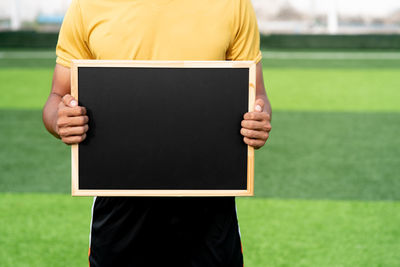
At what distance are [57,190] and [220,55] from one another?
13.1 feet

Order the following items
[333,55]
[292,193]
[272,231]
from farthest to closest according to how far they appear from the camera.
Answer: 1. [333,55]
2. [292,193]
3. [272,231]

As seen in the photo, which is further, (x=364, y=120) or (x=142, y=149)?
(x=364, y=120)

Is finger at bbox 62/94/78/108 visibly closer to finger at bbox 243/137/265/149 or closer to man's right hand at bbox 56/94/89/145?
man's right hand at bbox 56/94/89/145

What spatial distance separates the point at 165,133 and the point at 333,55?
20484 mm

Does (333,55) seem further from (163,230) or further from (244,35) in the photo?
(163,230)

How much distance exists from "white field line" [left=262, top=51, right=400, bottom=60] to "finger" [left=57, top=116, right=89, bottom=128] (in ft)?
63.5

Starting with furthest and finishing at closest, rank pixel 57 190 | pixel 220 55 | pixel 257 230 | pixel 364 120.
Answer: pixel 364 120, pixel 57 190, pixel 257 230, pixel 220 55

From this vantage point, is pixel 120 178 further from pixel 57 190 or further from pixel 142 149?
pixel 57 190

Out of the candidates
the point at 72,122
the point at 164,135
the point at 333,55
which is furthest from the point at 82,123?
the point at 333,55

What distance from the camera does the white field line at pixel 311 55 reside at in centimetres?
2058

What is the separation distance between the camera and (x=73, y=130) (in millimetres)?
1770

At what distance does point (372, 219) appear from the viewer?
4.91m

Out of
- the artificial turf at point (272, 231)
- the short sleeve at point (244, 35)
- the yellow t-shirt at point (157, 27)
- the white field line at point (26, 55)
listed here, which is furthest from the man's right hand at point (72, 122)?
the white field line at point (26, 55)

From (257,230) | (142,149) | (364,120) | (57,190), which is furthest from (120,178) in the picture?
(364,120)
